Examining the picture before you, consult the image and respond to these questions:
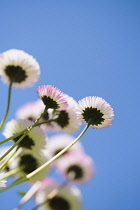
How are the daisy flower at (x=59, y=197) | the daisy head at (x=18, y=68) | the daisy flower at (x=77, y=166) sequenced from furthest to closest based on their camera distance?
the daisy head at (x=18, y=68) → the daisy flower at (x=77, y=166) → the daisy flower at (x=59, y=197)

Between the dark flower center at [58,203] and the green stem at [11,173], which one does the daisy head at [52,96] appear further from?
the dark flower center at [58,203]

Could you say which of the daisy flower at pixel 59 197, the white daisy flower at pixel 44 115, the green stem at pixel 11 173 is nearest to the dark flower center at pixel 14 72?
the white daisy flower at pixel 44 115

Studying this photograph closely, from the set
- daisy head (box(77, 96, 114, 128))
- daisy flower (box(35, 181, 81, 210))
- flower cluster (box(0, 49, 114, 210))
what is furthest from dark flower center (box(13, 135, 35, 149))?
daisy flower (box(35, 181, 81, 210))

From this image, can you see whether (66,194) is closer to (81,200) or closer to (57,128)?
(81,200)

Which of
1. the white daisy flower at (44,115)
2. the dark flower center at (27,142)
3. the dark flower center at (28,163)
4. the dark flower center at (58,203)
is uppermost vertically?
the white daisy flower at (44,115)

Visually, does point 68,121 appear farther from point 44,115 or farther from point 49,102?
point 49,102

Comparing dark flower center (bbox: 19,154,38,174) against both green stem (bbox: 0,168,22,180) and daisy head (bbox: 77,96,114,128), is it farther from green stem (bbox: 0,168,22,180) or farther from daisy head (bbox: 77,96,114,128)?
daisy head (bbox: 77,96,114,128)

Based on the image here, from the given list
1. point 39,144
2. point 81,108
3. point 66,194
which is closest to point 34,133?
point 39,144

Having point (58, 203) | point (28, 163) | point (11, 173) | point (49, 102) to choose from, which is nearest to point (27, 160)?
point (28, 163)
